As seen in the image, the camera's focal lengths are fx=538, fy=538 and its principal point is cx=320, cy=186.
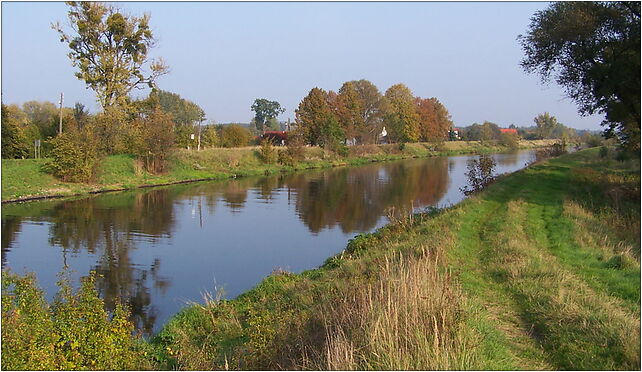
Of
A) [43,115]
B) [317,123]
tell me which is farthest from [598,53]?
[43,115]

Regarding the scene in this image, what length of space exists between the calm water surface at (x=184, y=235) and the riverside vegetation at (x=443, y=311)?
2.11 m

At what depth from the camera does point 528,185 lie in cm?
2294

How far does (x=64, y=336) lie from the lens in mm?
6352

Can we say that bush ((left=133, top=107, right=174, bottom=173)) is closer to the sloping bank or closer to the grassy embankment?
the grassy embankment

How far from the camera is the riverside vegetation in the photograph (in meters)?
5.44

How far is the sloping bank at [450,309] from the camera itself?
17.8 ft

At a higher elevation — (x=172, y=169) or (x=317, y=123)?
(x=317, y=123)

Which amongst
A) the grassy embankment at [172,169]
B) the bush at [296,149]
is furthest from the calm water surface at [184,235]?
the bush at [296,149]

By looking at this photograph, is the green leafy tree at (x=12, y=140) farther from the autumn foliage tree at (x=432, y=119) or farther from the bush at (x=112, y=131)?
the autumn foliage tree at (x=432, y=119)

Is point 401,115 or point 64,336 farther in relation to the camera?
point 401,115

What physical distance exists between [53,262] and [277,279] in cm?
682

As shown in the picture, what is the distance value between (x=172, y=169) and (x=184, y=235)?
21.1 m

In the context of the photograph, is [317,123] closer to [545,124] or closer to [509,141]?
[509,141]

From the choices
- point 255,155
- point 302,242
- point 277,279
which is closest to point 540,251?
point 277,279
